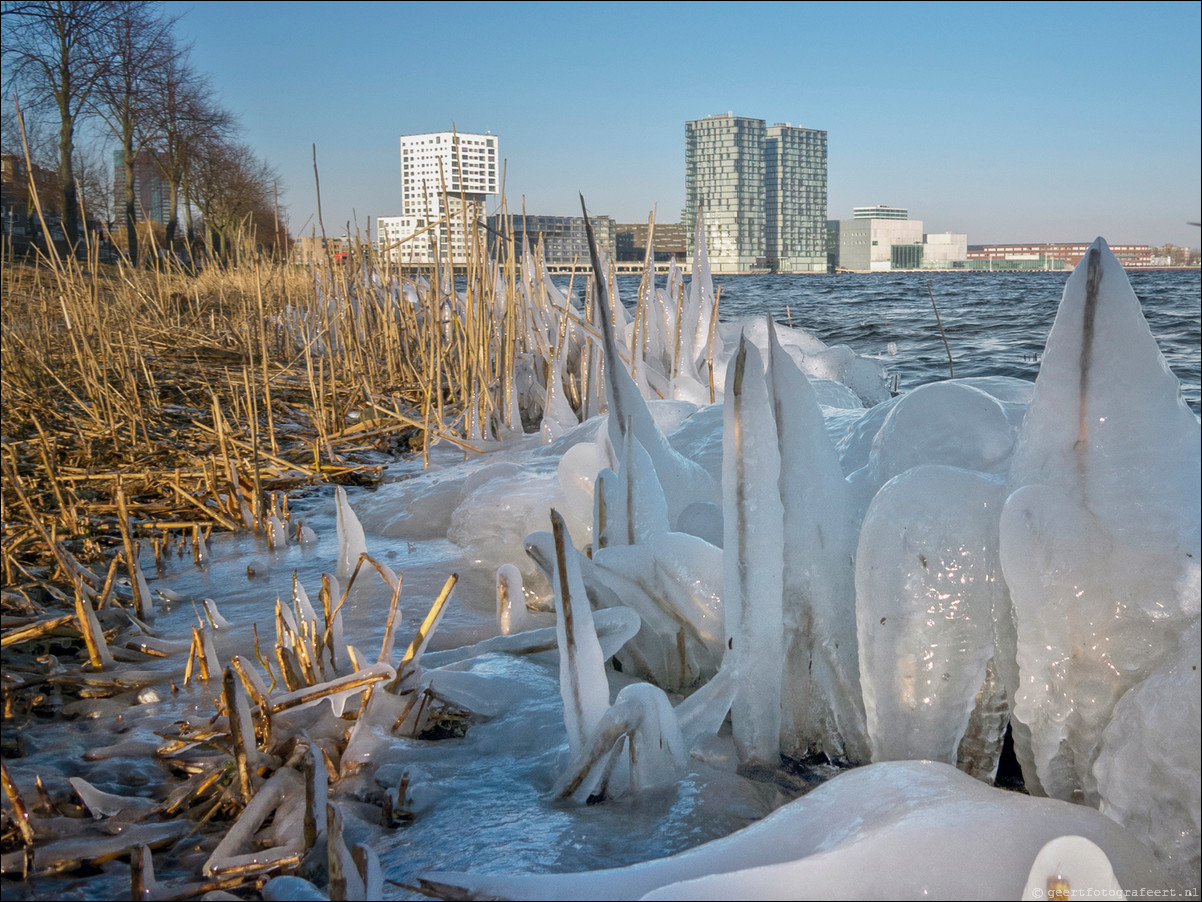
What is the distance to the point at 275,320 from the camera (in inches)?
302

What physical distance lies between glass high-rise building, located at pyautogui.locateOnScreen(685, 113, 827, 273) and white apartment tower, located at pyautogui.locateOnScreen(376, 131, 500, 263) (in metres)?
36.5

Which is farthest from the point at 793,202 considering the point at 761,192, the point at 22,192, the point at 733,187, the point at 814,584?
the point at 814,584

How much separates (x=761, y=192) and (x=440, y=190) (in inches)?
2354

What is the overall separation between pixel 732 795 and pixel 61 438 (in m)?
3.44

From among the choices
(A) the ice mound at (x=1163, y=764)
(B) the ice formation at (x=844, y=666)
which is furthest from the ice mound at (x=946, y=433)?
(A) the ice mound at (x=1163, y=764)

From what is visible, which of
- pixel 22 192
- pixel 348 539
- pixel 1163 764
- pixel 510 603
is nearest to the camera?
pixel 1163 764

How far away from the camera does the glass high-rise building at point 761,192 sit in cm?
5191

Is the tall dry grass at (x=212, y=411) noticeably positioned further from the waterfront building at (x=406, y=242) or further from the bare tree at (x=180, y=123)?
the bare tree at (x=180, y=123)

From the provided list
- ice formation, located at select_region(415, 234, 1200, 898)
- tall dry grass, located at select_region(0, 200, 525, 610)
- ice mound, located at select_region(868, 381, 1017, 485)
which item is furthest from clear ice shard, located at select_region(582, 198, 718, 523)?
tall dry grass, located at select_region(0, 200, 525, 610)

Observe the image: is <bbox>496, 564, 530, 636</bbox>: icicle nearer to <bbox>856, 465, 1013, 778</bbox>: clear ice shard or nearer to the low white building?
<bbox>856, 465, 1013, 778</bbox>: clear ice shard

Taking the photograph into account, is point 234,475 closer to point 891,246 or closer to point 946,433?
point 946,433

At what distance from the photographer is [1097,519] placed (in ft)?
2.73

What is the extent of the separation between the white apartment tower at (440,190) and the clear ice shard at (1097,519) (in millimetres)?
2638

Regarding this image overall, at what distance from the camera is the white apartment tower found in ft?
11.5
